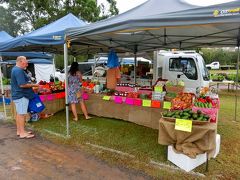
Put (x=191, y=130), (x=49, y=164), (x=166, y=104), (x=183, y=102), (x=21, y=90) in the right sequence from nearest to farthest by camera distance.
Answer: (x=191, y=130) < (x=49, y=164) < (x=183, y=102) < (x=21, y=90) < (x=166, y=104)

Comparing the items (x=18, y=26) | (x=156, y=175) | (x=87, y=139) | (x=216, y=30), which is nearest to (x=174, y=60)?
(x=216, y=30)

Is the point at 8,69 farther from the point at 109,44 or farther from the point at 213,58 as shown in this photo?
the point at 213,58

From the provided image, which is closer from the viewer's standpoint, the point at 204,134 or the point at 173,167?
the point at 204,134

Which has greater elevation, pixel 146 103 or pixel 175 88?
pixel 175 88

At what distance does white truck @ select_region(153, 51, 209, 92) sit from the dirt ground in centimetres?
520

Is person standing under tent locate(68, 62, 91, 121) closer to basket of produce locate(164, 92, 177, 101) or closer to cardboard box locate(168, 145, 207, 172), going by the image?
basket of produce locate(164, 92, 177, 101)

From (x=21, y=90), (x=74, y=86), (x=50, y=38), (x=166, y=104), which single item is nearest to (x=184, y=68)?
(x=166, y=104)

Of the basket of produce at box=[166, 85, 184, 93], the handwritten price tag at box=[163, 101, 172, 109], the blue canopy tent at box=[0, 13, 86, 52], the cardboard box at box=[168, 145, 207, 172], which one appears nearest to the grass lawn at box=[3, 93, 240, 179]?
the cardboard box at box=[168, 145, 207, 172]

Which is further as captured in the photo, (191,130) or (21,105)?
(21,105)

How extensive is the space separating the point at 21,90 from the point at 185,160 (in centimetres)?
342

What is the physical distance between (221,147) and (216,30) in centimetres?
241

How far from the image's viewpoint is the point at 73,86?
18.1 ft

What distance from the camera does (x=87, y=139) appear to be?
4.46 metres

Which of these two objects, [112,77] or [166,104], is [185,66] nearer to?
[112,77]
